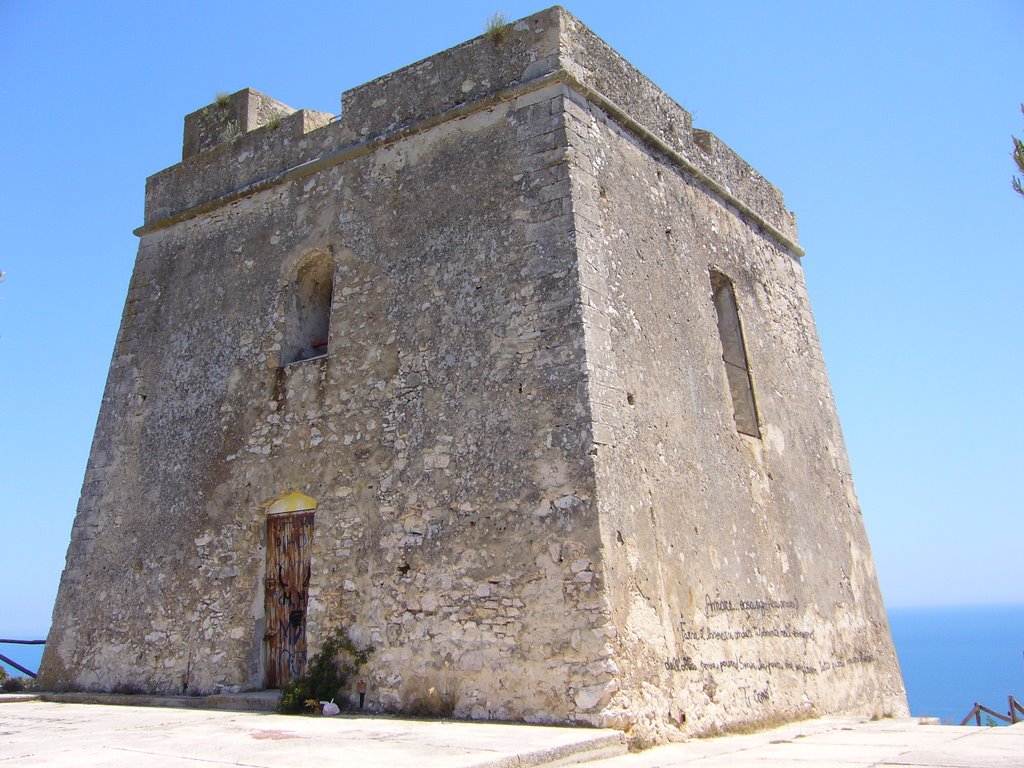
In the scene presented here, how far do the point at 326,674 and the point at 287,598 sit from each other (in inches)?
43.5

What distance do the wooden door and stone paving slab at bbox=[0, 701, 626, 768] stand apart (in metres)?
0.96

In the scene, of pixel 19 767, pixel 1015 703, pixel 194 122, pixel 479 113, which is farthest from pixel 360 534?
pixel 1015 703

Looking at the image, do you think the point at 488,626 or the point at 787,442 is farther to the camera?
the point at 787,442

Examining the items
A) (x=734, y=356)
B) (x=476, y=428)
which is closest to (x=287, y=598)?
(x=476, y=428)

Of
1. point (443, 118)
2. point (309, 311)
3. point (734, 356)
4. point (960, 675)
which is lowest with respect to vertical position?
point (960, 675)

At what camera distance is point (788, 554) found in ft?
30.2

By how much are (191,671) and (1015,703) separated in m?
11.0

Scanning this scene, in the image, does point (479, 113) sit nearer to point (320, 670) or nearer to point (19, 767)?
point (320, 670)

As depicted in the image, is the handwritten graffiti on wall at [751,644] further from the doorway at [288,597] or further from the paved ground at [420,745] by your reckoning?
the doorway at [288,597]

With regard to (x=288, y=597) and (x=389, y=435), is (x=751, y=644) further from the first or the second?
(x=288, y=597)

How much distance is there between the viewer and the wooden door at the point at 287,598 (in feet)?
27.0

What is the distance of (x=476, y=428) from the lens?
7.35m

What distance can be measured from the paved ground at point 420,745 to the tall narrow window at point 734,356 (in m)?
3.40

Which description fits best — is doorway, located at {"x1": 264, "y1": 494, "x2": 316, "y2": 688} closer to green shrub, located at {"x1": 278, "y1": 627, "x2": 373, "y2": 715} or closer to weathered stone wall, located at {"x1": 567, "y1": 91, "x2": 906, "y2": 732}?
green shrub, located at {"x1": 278, "y1": 627, "x2": 373, "y2": 715}
